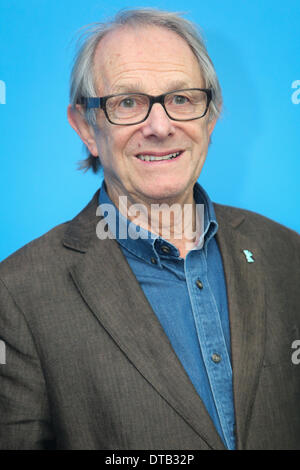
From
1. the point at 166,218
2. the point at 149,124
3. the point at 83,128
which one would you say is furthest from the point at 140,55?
the point at 166,218

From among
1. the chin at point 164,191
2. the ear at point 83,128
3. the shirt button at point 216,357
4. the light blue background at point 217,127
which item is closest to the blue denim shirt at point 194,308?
the shirt button at point 216,357

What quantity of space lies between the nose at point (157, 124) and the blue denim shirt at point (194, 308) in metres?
0.26

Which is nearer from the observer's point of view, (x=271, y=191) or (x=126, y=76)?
(x=126, y=76)

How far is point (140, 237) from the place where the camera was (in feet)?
4.75

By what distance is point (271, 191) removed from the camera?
6.93 ft

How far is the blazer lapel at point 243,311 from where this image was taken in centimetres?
133

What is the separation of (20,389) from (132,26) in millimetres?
1076

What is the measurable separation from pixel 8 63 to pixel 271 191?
44.7 inches

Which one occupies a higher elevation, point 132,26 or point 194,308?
point 132,26

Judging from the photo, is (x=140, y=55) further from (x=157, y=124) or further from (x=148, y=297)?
(x=148, y=297)

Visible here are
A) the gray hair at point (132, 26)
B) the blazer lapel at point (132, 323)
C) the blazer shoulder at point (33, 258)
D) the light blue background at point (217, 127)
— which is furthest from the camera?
the light blue background at point (217, 127)

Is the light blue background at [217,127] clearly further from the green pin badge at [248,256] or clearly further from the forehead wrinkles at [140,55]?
the green pin badge at [248,256]
